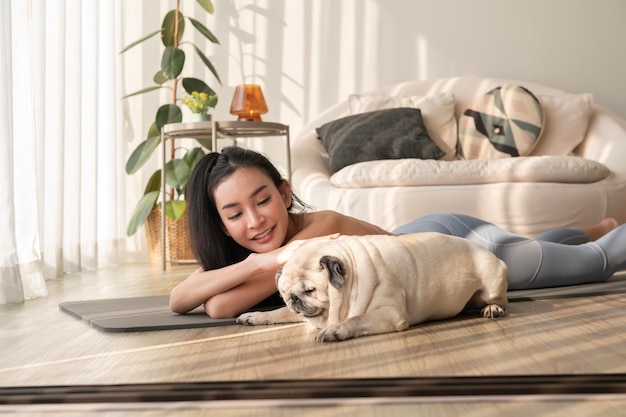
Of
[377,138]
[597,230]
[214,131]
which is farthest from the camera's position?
[377,138]

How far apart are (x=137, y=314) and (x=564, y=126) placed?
2943 mm

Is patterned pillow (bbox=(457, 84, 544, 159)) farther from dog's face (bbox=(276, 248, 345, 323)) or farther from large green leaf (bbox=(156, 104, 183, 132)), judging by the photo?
dog's face (bbox=(276, 248, 345, 323))

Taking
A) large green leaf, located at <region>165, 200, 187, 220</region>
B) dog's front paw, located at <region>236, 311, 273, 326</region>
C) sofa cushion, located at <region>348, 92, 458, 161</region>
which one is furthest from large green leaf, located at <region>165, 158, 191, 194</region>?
dog's front paw, located at <region>236, 311, 273, 326</region>

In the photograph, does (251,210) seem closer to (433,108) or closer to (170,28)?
(433,108)

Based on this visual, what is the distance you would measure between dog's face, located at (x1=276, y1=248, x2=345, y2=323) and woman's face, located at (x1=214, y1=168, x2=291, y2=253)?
337 millimetres

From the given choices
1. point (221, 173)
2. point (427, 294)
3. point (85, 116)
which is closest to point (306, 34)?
point (85, 116)

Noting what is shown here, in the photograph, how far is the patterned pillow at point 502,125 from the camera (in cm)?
416

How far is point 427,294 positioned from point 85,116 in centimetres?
320

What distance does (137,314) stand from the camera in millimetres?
2182

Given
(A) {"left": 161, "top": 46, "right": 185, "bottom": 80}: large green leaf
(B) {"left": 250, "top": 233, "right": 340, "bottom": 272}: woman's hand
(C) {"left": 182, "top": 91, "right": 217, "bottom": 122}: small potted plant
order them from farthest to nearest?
(A) {"left": 161, "top": 46, "right": 185, "bottom": 80}: large green leaf, (C) {"left": 182, "top": 91, "right": 217, "bottom": 122}: small potted plant, (B) {"left": 250, "top": 233, "right": 340, "bottom": 272}: woman's hand

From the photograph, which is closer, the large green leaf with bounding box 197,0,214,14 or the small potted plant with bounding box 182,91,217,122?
the small potted plant with bounding box 182,91,217,122

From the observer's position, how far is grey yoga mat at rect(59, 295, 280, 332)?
1.92 metres

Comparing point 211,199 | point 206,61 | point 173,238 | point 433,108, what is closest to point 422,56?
point 433,108

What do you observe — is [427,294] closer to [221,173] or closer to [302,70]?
[221,173]
